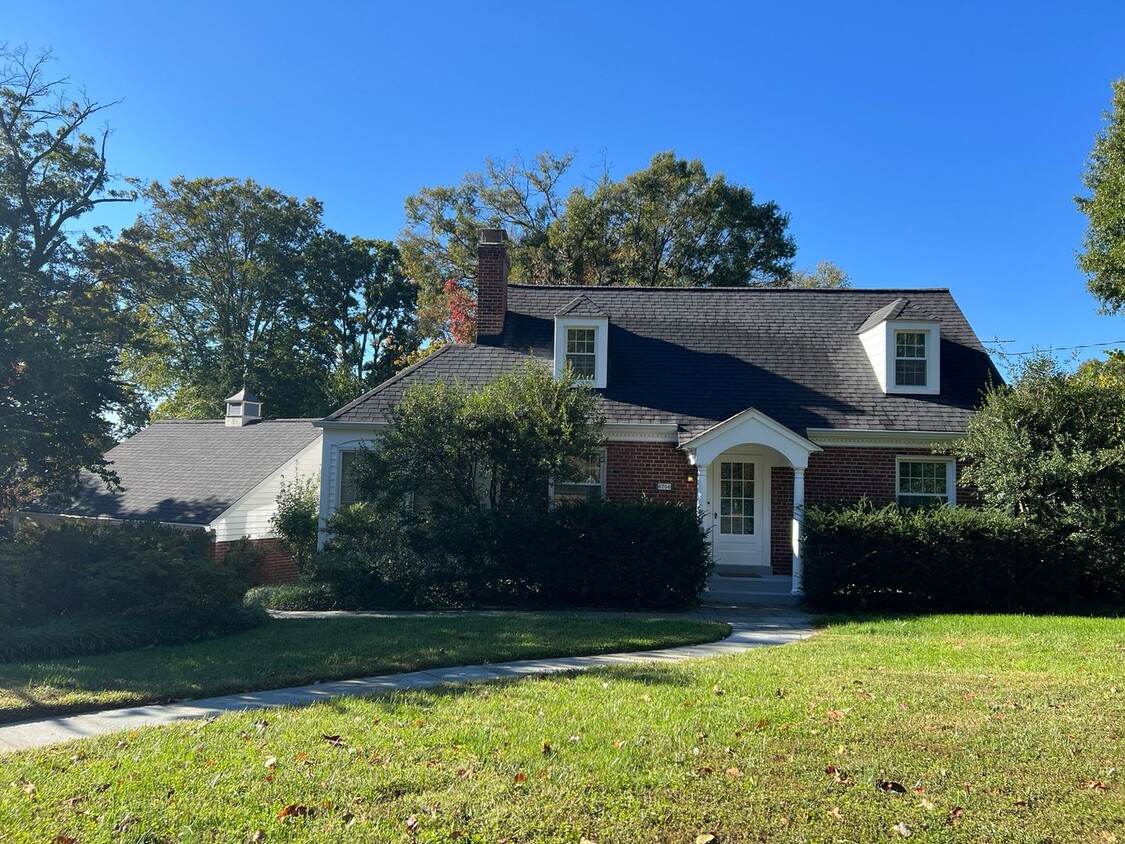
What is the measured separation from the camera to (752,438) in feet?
45.1

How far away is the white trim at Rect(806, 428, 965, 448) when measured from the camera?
14.4 metres

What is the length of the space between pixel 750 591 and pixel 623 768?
389 inches

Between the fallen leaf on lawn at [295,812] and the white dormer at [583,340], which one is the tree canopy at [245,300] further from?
the fallen leaf on lawn at [295,812]

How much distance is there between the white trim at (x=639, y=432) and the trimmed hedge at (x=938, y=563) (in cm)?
349

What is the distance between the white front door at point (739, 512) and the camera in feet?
50.3

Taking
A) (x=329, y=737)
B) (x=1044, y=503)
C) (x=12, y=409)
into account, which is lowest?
(x=329, y=737)

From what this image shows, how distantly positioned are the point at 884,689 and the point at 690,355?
11.0 meters

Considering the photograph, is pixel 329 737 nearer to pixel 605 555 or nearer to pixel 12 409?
pixel 605 555

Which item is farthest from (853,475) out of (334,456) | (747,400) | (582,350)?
(334,456)

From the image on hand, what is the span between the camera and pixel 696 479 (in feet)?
48.4

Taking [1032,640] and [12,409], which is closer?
[1032,640]

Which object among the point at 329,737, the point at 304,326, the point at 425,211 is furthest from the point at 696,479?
the point at 304,326

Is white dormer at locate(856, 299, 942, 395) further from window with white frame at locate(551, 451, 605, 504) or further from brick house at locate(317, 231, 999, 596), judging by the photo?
window with white frame at locate(551, 451, 605, 504)

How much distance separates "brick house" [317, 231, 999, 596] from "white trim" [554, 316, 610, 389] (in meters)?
0.03
